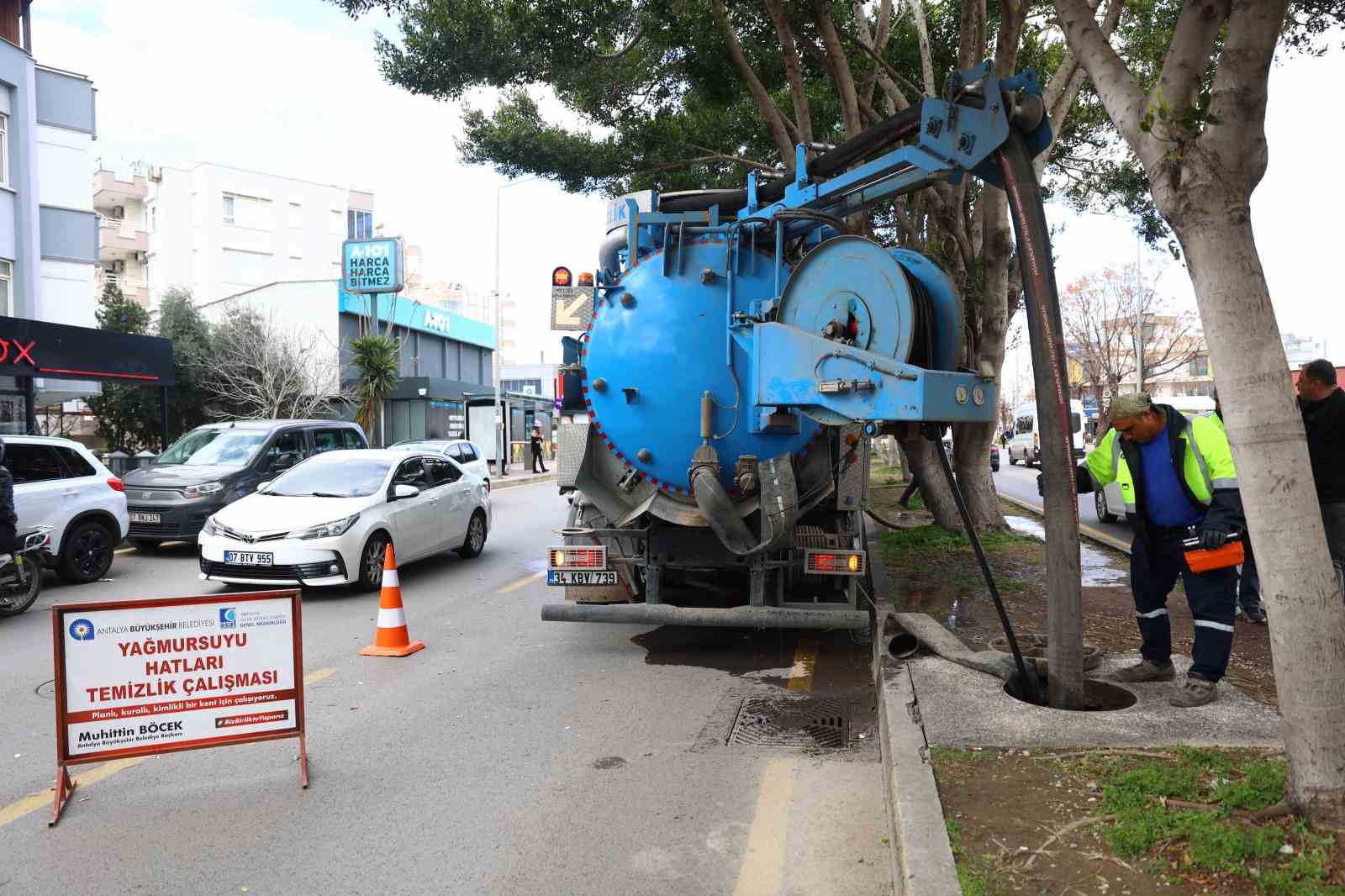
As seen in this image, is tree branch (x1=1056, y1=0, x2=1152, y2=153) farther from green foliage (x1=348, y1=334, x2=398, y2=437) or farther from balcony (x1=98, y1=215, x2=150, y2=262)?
balcony (x1=98, y1=215, x2=150, y2=262)

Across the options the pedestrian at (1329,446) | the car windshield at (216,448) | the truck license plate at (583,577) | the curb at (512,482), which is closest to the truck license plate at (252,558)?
the truck license plate at (583,577)

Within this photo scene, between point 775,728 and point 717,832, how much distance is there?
1.48 metres

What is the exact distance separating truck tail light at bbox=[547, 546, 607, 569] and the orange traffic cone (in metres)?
1.29

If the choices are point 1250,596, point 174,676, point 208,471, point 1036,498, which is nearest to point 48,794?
point 174,676

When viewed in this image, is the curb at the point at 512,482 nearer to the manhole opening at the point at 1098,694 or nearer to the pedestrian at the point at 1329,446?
the pedestrian at the point at 1329,446

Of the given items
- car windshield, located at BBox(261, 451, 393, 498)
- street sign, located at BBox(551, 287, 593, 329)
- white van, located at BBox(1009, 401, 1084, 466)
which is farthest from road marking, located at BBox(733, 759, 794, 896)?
white van, located at BBox(1009, 401, 1084, 466)

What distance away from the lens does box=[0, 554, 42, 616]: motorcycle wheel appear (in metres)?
8.50

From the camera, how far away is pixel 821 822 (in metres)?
4.24

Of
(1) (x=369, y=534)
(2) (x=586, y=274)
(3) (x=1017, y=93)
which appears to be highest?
(3) (x=1017, y=93)

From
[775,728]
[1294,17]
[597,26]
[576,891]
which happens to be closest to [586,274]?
[775,728]

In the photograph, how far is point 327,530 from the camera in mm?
9398

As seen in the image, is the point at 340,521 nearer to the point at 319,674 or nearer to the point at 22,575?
the point at 22,575

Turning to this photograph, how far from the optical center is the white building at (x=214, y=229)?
49.0 metres

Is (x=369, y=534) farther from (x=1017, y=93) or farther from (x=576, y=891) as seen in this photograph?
(x=1017, y=93)
